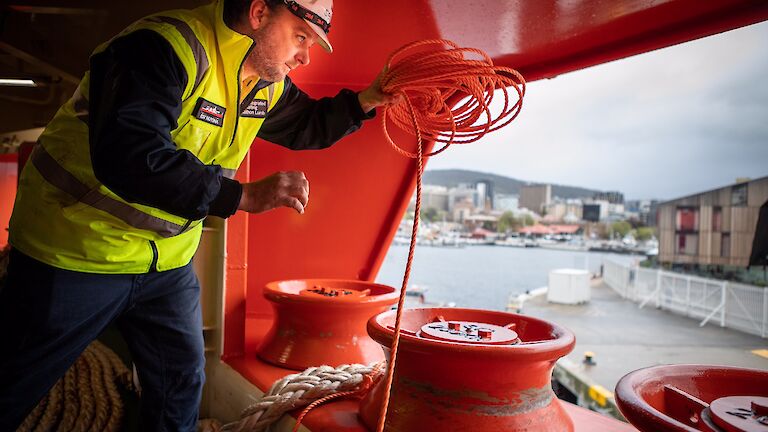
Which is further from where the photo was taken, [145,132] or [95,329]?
[95,329]

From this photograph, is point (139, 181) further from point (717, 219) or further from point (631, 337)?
point (631, 337)

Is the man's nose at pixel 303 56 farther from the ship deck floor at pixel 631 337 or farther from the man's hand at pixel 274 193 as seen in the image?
the ship deck floor at pixel 631 337

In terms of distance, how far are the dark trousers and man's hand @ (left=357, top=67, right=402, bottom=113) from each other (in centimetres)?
80

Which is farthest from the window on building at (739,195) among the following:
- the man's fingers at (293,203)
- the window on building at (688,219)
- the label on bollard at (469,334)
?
the man's fingers at (293,203)

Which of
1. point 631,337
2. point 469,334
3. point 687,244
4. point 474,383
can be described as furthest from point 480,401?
point 631,337

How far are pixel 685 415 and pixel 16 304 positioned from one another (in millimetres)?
1578

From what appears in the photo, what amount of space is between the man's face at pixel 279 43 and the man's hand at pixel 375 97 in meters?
0.26

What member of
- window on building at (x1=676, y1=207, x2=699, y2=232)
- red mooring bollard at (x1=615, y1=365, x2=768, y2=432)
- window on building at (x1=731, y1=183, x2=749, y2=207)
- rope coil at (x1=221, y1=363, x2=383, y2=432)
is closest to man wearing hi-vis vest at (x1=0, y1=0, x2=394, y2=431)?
rope coil at (x1=221, y1=363, x2=383, y2=432)

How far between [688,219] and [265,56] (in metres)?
4.23

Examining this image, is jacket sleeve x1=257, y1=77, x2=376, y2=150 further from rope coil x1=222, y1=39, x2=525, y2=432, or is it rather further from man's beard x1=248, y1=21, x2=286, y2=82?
man's beard x1=248, y1=21, x2=286, y2=82

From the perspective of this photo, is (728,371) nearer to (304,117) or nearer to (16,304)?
(304,117)

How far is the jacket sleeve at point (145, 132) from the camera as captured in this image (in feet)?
3.69

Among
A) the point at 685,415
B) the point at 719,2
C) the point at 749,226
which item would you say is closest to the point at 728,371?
the point at 685,415

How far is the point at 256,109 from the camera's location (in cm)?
168
